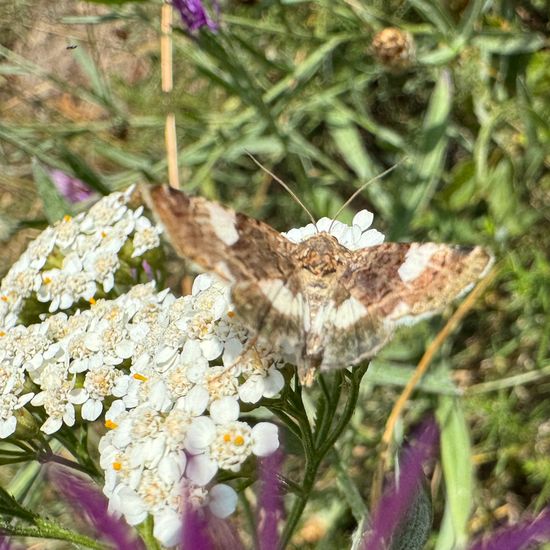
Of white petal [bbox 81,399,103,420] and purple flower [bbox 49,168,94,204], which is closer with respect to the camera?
white petal [bbox 81,399,103,420]

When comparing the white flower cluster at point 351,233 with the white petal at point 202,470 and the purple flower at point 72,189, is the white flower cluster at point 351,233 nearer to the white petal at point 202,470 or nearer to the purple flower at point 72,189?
the white petal at point 202,470

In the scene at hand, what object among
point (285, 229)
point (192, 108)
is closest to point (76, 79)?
point (192, 108)

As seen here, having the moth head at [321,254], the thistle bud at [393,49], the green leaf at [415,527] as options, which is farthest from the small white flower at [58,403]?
the thistle bud at [393,49]

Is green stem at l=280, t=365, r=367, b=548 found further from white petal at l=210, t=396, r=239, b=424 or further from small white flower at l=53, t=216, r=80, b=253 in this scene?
small white flower at l=53, t=216, r=80, b=253

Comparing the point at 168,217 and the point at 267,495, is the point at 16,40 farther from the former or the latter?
the point at 267,495

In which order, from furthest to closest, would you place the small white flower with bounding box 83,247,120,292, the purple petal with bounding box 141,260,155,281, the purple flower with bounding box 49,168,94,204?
the purple flower with bounding box 49,168,94,204, the purple petal with bounding box 141,260,155,281, the small white flower with bounding box 83,247,120,292

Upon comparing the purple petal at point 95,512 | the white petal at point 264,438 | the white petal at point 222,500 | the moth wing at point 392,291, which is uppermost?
the purple petal at point 95,512

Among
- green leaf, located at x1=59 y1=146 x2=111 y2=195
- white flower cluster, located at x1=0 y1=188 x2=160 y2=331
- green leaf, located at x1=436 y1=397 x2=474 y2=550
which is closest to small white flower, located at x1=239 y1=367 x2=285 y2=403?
white flower cluster, located at x1=0 y1=188 x2=160 y2=331

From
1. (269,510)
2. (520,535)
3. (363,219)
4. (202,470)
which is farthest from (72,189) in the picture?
(520,535)
